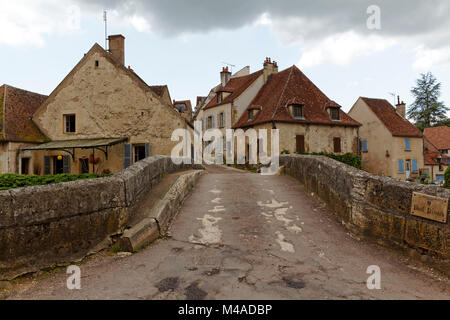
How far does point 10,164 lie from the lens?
1609 cm

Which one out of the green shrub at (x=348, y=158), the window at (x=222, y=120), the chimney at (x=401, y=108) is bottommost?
the green shrub at (x=348, y=158)

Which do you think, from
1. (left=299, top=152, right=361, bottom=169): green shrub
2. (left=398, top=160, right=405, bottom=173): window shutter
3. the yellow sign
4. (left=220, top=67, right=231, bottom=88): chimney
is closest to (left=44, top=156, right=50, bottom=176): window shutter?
the yellow sign

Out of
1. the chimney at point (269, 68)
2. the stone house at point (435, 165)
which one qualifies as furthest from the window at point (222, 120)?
the stone house at point (435, 165)

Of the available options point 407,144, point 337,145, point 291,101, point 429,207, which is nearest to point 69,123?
point 291,101

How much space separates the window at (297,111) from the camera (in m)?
23.4

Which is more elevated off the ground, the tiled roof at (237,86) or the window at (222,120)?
the tiled roof at (237,86)

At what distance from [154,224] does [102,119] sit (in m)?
13.1

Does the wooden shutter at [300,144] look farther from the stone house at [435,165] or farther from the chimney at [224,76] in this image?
the stone house at [435,165]

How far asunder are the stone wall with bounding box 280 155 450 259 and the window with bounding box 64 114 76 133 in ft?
49.9

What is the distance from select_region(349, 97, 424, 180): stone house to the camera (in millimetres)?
29219

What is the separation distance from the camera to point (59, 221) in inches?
175

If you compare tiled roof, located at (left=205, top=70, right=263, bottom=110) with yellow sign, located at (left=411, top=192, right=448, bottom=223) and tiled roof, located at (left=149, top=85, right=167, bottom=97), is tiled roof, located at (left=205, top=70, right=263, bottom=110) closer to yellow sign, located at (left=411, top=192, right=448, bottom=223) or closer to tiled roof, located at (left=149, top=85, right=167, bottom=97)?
tiled roof, located at (left=149, top=85, right=167, bottom=97)

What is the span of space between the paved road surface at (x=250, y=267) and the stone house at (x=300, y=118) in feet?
54.5
